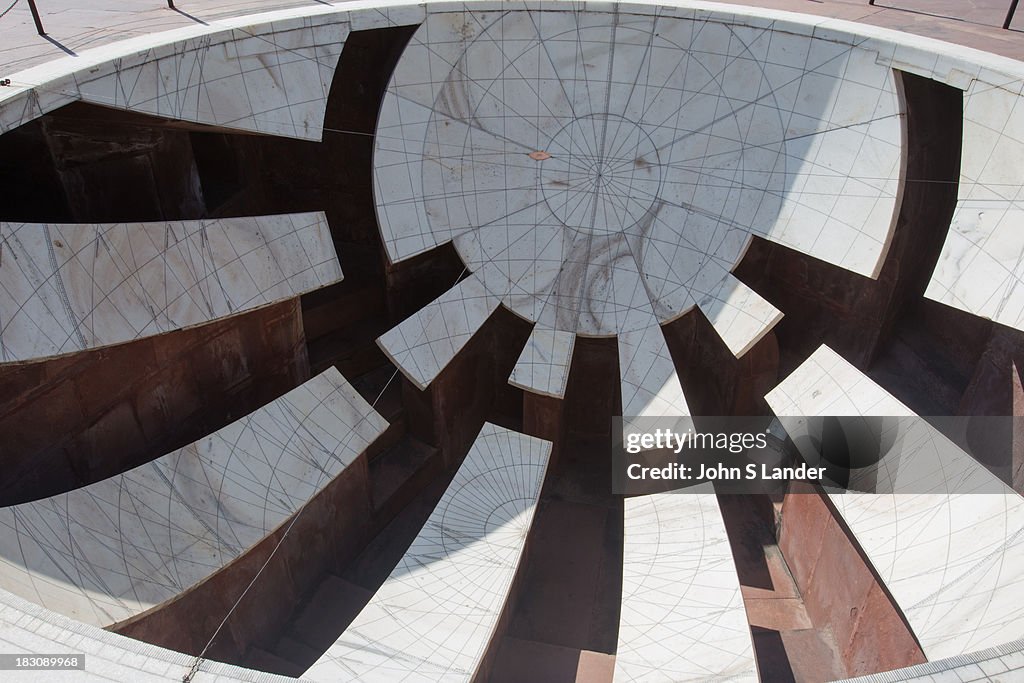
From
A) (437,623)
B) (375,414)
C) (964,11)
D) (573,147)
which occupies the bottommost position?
(437,623)

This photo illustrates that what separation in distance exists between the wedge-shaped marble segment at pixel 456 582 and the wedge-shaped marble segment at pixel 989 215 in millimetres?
3966

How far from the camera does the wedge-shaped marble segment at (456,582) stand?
17.6 ft

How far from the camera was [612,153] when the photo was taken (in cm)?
805

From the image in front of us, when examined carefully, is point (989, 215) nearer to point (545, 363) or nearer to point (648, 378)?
point (648, 378)

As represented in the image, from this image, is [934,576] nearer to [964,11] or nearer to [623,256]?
[623,256]

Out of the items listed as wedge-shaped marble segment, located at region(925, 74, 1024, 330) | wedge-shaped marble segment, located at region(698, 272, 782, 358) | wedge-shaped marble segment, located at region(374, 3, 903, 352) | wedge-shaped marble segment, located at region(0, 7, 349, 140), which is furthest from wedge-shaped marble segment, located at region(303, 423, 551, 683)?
wedge-shaped marble segment, located at region(925, 74, 1024, 330)

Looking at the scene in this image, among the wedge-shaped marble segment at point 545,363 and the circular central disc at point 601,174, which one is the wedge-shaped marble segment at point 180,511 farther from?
the circular central disc at point 601,174

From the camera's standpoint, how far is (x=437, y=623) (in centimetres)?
582

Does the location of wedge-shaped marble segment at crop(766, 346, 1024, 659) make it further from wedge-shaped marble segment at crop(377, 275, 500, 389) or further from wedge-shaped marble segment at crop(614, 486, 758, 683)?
wedge-shaped marble segment at crop(377, 275, 500, 389)

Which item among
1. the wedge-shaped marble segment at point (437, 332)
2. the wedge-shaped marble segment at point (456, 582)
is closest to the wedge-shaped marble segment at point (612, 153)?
the wedge-shaped marble segment at point (437, 332)

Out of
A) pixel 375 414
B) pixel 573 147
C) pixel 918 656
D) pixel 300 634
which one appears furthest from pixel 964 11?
pixel 300 634

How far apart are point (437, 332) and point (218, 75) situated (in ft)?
10.4

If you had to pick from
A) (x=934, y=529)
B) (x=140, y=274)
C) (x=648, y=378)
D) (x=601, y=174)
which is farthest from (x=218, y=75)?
(x=934, y=529)

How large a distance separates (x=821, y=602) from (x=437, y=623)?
3.80m
